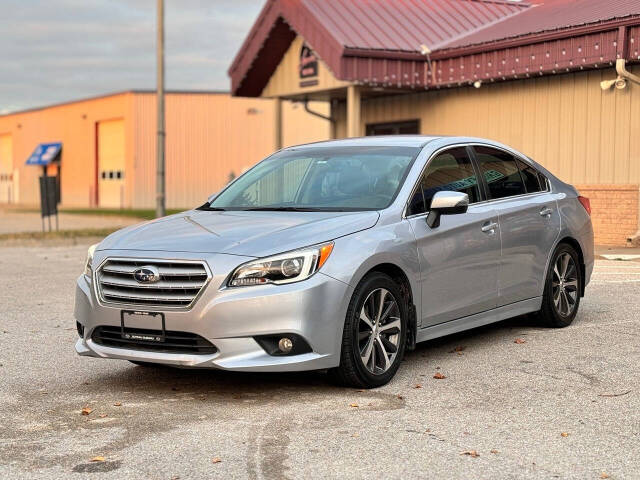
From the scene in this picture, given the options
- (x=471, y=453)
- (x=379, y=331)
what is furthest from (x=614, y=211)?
(x=471, y=453)

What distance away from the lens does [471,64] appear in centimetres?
2022

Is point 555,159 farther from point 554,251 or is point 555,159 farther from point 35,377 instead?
point 35,377

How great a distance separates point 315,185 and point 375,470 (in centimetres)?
306

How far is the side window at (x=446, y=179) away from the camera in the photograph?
23.3 ft

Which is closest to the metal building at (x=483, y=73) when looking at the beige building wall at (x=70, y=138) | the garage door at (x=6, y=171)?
the beige building wall at (x=70, y=138)

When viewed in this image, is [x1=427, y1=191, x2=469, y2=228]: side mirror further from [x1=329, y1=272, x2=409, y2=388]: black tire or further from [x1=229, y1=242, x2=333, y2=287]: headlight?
[x1=229, y1=242, x2=333, y2=287]: headlight

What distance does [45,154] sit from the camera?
211ft

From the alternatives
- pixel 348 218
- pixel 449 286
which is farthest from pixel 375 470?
pixel 449 286

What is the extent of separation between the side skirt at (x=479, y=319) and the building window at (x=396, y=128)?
14607mm

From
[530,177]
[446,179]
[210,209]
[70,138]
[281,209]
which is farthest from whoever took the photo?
[70,138]

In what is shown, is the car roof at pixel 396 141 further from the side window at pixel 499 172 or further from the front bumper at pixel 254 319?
the front bumper at pixel 254 319

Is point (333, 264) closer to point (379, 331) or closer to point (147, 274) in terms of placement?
point (379, 331)

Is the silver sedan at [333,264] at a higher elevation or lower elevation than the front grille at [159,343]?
higher

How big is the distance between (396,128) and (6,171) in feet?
185
